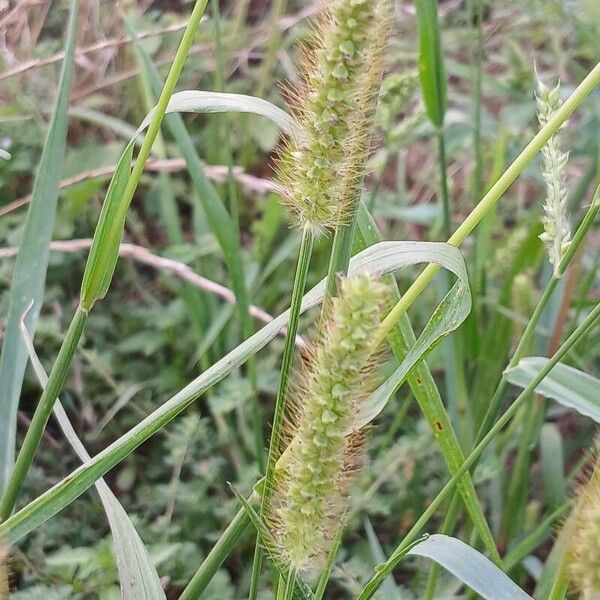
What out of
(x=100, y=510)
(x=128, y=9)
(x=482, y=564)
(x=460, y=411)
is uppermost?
(x=128, y=9)

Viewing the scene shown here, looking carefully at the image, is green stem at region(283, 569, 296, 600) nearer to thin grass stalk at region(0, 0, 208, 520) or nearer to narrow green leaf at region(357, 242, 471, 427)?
narrow green leaf at region(357, 242, 471, 427)

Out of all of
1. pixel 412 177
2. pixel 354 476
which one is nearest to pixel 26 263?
pixel 354 476

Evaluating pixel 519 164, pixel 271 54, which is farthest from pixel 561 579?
pixel 271 54

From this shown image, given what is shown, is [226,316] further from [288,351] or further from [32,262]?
[288,351]

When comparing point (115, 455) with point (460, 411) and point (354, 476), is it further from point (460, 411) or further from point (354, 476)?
point (460, 411)

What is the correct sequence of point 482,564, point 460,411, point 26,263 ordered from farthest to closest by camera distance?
point 460,411
point 26,263
point 482,564

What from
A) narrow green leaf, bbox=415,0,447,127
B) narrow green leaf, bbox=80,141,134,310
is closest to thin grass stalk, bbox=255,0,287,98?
narrow green leaf, bbox=415,0,447,127
